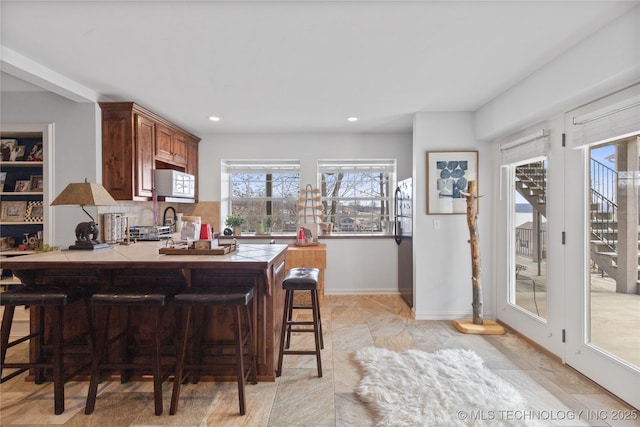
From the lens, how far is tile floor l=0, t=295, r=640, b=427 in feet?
6.26

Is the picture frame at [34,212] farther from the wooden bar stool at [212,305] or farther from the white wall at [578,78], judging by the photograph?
the white wall at [578,78]

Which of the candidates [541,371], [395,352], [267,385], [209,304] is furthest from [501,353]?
[209,304]

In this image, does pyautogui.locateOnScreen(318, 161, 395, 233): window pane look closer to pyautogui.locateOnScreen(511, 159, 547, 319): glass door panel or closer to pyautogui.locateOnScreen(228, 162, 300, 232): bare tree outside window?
pyautogui.locateOnScreen(228, 162, 300, 232): bare tree outside window

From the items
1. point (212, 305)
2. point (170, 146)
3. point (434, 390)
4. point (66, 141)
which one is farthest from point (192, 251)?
point (170, 146)

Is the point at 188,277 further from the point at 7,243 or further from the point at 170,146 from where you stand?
the point at 7,243

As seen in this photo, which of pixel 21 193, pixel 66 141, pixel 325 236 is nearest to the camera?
pixel 66 141

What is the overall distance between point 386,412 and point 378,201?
3.36 metres

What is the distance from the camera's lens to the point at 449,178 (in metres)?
3.62

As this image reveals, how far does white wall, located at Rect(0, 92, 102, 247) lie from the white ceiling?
227 mm

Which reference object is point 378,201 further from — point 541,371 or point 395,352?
point 541,371

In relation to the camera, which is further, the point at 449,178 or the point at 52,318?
the point at 449,178

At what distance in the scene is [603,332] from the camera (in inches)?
88.0

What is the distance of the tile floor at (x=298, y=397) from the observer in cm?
191

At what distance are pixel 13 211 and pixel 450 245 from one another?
16.1ft
